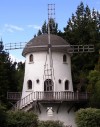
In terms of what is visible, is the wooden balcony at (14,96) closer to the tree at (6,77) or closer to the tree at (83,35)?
the tree at (6,77)

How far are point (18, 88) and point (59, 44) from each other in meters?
11.5

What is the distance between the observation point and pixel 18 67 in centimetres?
7962

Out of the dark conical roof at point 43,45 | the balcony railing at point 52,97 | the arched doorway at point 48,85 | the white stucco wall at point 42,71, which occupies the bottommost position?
the balcony railing at point 52,97

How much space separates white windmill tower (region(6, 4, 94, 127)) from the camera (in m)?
50.9

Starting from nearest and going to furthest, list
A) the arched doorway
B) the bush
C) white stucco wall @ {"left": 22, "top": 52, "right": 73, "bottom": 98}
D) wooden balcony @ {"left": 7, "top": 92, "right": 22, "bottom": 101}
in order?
the bush
the arched doorway
white stucco wall @ {"left": 22, "top": 52, "right": 73, "bottom": 98}
wooden balcony @ {"left": 7, "top": 92, "right": 22, "bottom": 101}

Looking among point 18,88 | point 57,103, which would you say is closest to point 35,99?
point 57,103

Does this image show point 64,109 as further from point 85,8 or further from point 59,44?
point 85,8

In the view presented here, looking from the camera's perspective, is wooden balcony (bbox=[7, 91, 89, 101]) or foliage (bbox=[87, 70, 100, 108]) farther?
wooden balcony (bbox=[7, 91, 89, 101])

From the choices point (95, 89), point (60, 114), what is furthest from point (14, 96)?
point (95, 89)

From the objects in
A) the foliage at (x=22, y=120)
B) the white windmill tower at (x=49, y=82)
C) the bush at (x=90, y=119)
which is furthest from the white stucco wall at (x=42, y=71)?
the bush at (x=90, y=119)

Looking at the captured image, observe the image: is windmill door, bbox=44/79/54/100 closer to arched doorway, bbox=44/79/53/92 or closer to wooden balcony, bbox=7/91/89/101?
arched doorway, bbox=44/79/53/92

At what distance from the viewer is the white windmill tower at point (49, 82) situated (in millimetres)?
50906

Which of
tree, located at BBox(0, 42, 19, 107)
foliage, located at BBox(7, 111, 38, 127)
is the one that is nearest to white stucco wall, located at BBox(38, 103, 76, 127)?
tree, located at BBox(0, 42, 19, 107)

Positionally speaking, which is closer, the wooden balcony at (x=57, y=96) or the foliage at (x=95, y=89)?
the foliage at (x=95, y=89)
